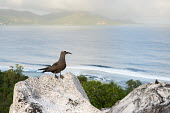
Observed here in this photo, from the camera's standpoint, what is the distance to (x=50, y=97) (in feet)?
27.8

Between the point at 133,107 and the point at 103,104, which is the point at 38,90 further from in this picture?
the point at 103,104

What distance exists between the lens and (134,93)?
678 centimetres

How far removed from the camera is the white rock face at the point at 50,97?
24.4ft

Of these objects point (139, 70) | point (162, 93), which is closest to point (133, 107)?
point (162, 93)

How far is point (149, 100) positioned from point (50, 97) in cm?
375

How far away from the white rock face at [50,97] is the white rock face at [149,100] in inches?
63.8

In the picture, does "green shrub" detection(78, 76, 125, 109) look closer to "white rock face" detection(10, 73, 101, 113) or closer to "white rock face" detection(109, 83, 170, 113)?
"white rock face" detection(10, 73, 101, 113)

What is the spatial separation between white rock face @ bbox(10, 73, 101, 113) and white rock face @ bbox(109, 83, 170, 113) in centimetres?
162

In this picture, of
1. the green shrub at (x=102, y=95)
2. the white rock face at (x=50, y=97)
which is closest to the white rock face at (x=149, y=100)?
the white rock face at (x=50, y=97)

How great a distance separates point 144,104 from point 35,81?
4.49 meters

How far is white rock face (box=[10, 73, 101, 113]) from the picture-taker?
293 inches

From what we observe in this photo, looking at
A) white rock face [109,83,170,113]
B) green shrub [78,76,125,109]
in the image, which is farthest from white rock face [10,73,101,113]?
green shrub [78,76,125,109]

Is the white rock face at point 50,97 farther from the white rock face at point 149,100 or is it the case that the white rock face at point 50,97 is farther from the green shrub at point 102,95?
the green shrub at point 102,95

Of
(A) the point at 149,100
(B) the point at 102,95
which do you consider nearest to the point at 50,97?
(A) the point at 149,100
